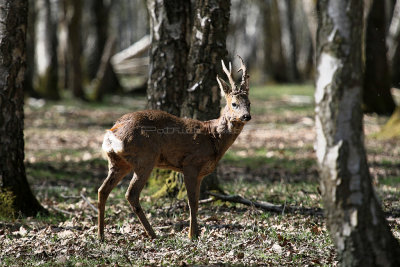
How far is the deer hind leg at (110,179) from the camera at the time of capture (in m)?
6.07

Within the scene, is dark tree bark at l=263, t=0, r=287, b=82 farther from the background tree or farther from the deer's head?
the deer's head

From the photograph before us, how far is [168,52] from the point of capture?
8383 mm

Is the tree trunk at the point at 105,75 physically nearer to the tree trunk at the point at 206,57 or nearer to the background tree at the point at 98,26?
the background tree at the point at 98,26

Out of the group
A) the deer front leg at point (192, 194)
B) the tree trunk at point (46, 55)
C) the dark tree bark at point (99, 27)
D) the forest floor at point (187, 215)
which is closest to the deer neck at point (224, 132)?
the deer front leg at point (192, 194)

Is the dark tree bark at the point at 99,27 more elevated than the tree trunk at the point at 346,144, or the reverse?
the dark tree bark at the point at 99,27

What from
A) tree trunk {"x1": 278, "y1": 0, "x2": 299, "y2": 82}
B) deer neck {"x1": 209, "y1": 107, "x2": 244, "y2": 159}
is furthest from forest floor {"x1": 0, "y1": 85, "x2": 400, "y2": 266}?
tree trunk {"x1": 278, "y1": 0, "x2": 299, "y2": 82}

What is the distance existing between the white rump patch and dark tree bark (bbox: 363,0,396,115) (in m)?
13.6

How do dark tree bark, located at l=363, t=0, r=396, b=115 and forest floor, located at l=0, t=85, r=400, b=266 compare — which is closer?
forest floor, located at l=0, t=85, r=400, b=266

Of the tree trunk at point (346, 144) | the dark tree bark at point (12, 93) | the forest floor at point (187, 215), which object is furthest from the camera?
the dark tree bark at point (12, 93)

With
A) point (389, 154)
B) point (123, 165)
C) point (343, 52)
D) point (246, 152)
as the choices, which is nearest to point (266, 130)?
point (246, 152)

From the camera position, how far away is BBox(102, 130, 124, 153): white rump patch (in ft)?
19.0

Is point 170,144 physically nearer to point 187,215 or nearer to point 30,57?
point 187,215

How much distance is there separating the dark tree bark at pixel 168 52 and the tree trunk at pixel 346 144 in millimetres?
4353

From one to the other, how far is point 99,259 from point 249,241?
5.63ft
